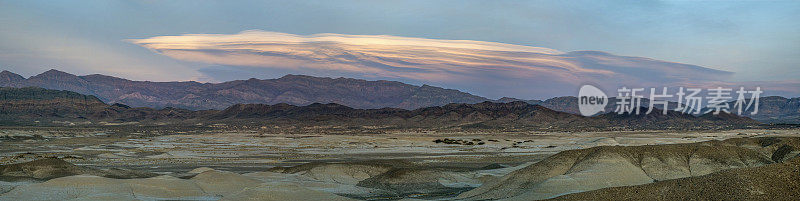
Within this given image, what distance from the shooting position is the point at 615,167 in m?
26.9

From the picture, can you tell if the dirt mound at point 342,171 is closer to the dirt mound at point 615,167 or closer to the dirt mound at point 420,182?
the dirt mound at point 420,182

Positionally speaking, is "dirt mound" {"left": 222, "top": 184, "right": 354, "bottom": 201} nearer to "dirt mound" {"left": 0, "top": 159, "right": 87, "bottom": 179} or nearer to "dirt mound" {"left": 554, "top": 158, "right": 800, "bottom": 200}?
"dirt mound" {"left": 554, "top": 158, "right": 800, "bottom": 200}

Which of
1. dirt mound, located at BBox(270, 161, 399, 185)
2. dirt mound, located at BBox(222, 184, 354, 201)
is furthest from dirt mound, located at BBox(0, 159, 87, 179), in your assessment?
dirt mound, located at BBox(222, 184, 354, 201)

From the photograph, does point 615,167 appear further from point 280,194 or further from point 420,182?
point 280,194

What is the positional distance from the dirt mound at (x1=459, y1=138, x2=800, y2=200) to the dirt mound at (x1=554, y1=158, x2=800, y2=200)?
20.3 ft

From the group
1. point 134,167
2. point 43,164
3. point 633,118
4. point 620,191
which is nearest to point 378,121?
point 633,118

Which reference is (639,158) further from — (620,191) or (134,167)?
(134,167)

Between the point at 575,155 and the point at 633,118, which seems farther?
the point at 633,118

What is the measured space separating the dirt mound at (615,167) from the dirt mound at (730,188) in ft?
20.3

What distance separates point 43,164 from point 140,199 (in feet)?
40.1

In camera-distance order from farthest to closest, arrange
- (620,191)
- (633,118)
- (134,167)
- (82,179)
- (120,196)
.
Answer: (633,118)
(134,167)
(82,179)
(120,196)
(620,191)

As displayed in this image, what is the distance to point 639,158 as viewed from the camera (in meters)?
29.0

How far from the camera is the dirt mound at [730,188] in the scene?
14672 millimetres

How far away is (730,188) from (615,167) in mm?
11802
